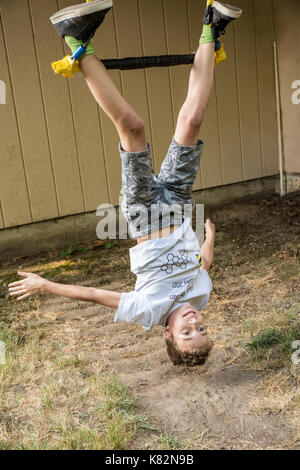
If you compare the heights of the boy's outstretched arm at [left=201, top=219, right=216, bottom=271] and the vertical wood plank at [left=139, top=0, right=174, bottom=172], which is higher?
the vertical wood plank at [left=139, top=0, right=174, bottom=172]

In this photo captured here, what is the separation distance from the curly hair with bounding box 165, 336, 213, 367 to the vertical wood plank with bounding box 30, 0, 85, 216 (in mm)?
2731

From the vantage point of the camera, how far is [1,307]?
12.4ft

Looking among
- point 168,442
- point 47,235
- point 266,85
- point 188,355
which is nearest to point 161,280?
point 188,355

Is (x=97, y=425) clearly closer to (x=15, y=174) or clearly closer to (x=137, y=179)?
(x=137, y=179)

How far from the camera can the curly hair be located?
8.17 ft

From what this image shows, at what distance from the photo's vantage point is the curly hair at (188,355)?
249 centimetres

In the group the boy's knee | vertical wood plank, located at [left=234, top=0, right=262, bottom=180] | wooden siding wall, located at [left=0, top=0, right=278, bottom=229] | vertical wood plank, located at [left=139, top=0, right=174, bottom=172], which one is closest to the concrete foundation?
wooden siding wall, located at [left=0, top=0, right=278, bottom=229]

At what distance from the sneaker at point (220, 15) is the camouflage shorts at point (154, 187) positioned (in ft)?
1.88

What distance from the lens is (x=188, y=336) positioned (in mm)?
2461

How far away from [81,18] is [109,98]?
1.17 ft

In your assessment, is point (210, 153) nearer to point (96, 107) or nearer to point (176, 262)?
point (96, 107)

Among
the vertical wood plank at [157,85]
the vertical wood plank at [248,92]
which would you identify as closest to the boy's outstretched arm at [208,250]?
the vertical wood plank at [157,85]

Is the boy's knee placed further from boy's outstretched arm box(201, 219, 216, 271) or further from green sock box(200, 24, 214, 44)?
boy's outstretched arm box(201, 219, 216, 271)

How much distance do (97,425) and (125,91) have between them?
3.66 m
